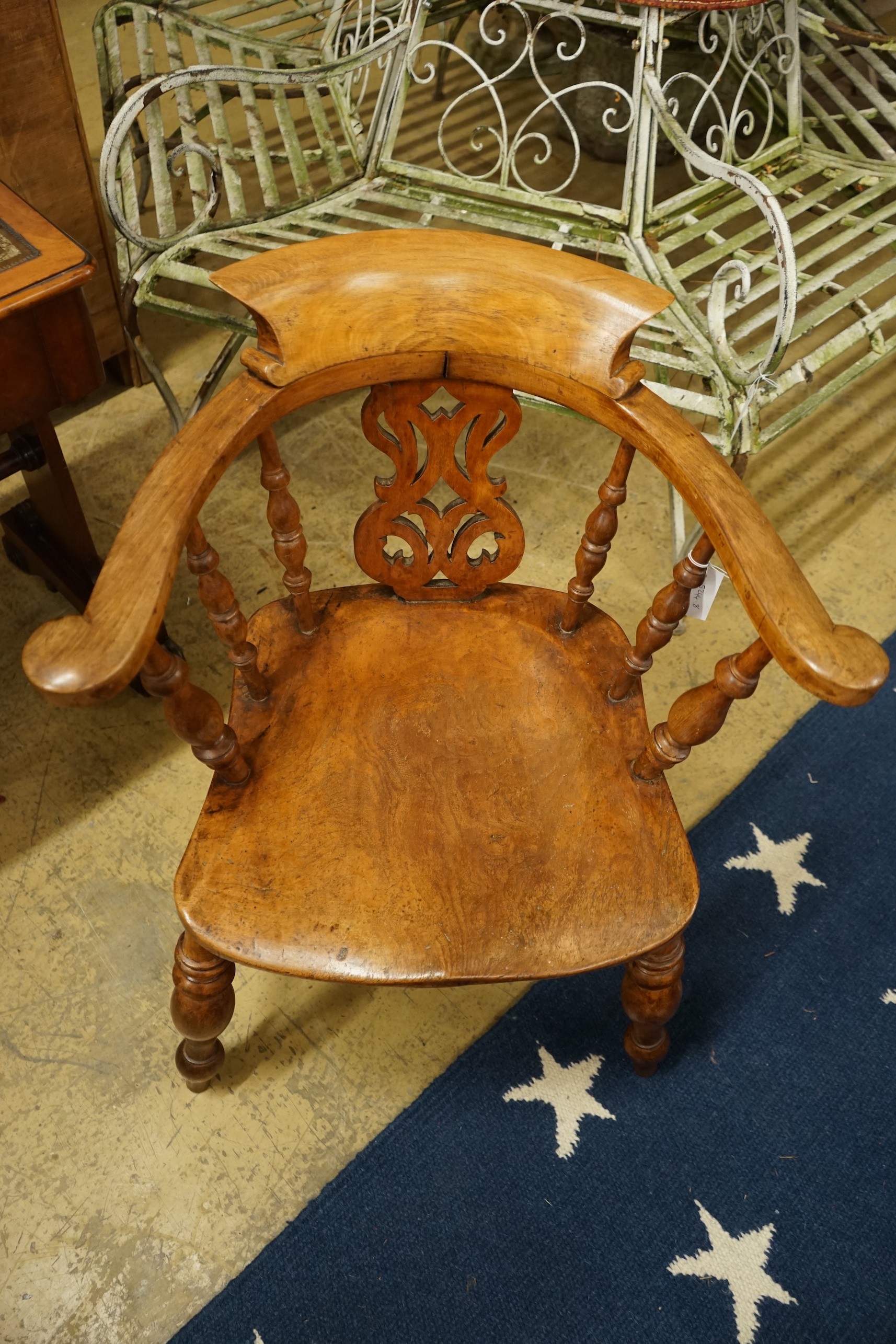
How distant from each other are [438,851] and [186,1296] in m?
0.72

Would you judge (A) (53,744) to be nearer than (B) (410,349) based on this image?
No

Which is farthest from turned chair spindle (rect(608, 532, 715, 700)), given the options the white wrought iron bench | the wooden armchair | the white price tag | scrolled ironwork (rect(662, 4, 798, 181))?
scrolled ironwork (rect(662, 4, 798, 181))

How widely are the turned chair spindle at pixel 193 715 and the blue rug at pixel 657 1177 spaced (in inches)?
25.6

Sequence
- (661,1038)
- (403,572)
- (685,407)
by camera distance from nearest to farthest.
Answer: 1. (403,572)
2. (661,1038)
3. (685,407)

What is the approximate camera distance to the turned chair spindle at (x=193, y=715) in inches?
40.1

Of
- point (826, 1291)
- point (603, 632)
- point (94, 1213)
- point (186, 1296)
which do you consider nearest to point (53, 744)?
point (94, 1213)

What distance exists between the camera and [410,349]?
1.15 m

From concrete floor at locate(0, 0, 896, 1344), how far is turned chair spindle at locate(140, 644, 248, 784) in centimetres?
59

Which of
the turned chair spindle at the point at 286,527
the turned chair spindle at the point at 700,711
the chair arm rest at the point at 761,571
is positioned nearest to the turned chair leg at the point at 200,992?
the turned chair spindle at the point at 286,527

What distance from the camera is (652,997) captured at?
1311 millimetres

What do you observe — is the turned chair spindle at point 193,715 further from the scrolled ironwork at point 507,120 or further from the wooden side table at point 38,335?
the scrolled ironwork at point 507,120

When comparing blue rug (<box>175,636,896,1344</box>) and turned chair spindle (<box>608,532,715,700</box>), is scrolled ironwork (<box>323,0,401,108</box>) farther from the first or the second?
blue rug (<box>175,636,896,1344</box>)

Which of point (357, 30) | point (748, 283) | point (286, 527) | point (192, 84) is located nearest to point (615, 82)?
point (357, 30)

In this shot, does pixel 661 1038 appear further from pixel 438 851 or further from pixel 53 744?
pixel 53 744
